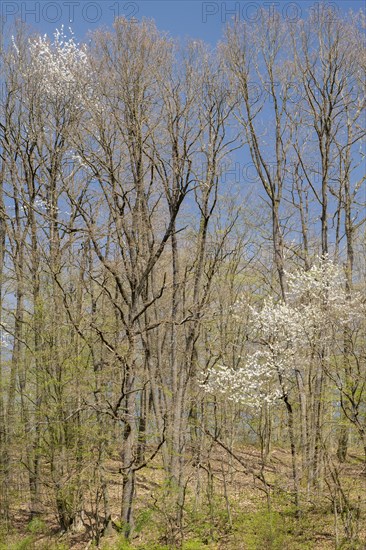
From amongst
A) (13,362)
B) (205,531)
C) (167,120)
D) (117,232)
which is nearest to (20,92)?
(167,120)

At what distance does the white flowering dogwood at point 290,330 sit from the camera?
12.2 m

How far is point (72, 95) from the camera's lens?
46.5 feet

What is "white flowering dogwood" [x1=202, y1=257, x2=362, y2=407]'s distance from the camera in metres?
12.2

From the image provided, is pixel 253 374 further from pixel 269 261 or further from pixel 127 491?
pixel 269 261

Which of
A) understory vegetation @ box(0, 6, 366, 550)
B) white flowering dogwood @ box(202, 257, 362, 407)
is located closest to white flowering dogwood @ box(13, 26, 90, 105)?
understory vegetation @ box(0, 6, 366, 550)

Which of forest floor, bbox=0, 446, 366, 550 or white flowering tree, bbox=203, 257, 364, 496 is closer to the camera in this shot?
forest floor, bbox=0, 446, 366, 550

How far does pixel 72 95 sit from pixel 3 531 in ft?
34.0

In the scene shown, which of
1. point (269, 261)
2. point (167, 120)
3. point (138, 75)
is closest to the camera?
point (138, 75)

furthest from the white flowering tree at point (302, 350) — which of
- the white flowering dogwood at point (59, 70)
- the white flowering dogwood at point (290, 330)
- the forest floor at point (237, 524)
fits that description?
the white flowering dogwood at point (59, 70)

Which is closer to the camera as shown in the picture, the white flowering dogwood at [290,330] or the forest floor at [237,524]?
the forest floor at [237,524]

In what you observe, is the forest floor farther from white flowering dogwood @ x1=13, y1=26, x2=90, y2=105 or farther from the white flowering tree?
white flowering dogwood @ x1=13, y1=26, x2=90, y2=105

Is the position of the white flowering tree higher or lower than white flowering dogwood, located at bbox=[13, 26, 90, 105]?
lower

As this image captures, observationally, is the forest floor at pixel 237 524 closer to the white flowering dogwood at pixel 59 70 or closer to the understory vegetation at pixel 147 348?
the understory vegetation at pixel 147 348

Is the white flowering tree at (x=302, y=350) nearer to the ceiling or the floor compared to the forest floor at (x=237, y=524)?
nearer to the ceiling
